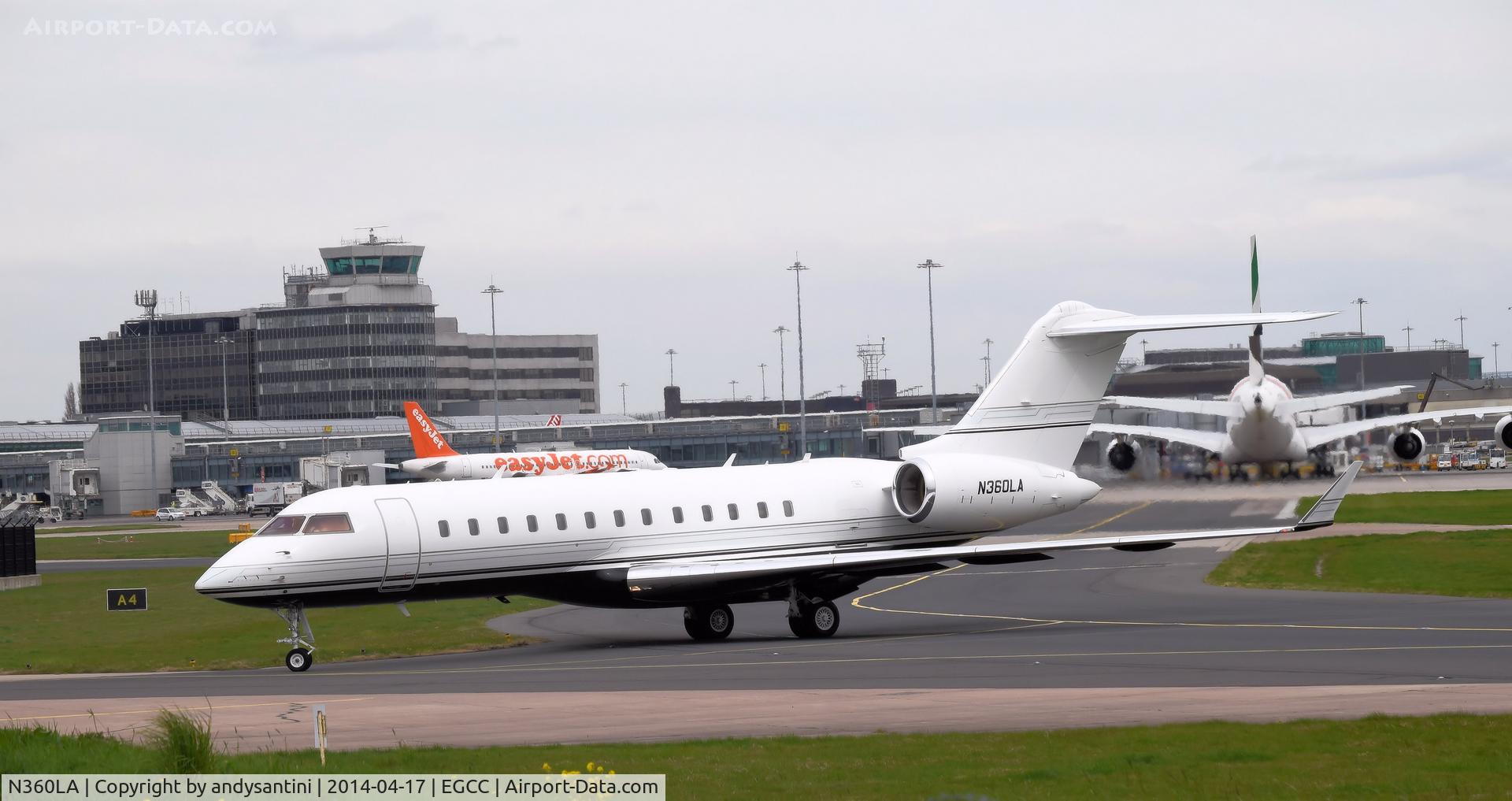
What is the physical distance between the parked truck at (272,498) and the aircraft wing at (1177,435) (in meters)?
68.3

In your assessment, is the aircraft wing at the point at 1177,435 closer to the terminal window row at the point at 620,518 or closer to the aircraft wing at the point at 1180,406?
the aircraft wing at the point at 1180,406

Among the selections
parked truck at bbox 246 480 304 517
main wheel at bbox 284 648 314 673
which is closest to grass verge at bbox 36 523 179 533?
parked truck at bbox 246 480 304 517

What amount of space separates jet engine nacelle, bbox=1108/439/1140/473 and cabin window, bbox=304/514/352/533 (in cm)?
4236

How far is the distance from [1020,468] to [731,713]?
16.2 meters

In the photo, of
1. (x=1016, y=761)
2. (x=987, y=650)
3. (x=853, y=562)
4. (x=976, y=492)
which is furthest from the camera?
(x=976, y=492)

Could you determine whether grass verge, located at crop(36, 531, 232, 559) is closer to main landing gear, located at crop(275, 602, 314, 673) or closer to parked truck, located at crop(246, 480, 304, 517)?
parked truck, located at crop(246, 480, 304, 517)

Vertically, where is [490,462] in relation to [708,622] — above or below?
above

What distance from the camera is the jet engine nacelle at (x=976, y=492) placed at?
3509 centimetres

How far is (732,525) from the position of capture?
34.4 m

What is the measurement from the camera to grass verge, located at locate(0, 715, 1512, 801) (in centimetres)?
1516

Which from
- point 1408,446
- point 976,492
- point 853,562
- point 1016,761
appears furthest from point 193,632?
point 1408,446

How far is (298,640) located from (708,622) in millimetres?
8376

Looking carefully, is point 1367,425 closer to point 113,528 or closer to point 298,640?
point 298,640

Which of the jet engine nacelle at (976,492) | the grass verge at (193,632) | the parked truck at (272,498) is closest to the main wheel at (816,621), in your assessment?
the jet engine nacelle at (976,492)
